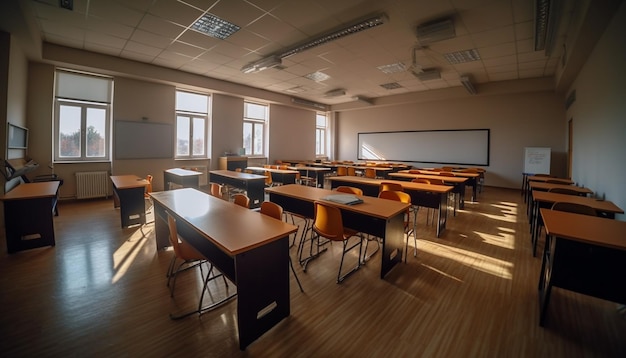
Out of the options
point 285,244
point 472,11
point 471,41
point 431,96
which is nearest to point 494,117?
point 431,96

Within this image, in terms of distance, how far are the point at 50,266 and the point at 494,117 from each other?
1134cm

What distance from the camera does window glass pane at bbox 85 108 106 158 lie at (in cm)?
630

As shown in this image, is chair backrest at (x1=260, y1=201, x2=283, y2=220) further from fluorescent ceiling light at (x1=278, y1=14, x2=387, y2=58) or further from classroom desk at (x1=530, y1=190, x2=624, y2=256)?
fluorescent ceiling light at (x1=278, y1=14, x2=387, y2=58)

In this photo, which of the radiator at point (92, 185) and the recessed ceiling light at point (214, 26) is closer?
the recessed ceiling light at point (214, 26)

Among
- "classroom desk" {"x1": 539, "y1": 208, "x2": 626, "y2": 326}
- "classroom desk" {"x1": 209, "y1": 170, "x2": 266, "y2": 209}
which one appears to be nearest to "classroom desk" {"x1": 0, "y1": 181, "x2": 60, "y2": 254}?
"classroom desk" {"x1": 209, "y1": 170, "x2": 266, "y2": 209}

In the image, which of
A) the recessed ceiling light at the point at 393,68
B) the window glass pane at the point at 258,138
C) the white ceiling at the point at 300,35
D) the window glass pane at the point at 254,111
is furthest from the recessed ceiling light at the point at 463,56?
the window glass pane at the point at 258,138

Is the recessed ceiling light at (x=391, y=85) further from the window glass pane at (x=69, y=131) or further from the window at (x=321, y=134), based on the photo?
the window glass pane at (x=69, y=131)

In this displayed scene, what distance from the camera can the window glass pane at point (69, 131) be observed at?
595cm

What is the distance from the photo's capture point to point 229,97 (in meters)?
8.66

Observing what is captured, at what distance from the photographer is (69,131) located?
19.9ft

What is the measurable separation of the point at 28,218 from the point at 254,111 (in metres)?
7.35

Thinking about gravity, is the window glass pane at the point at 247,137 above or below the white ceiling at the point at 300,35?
below

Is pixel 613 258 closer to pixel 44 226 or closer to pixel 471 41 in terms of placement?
pixel 471 41

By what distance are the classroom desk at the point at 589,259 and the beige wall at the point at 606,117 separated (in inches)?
66.2
